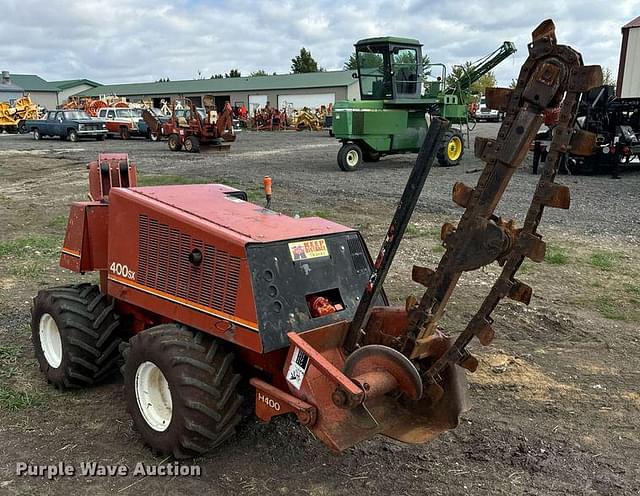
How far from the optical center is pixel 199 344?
3.38 m

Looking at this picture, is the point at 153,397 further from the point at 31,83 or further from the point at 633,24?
the point at 31,83

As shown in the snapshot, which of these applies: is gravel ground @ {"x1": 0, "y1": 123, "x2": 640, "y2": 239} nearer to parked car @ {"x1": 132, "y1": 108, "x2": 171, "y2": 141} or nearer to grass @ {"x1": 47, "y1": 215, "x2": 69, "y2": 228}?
parked car @ {"x1": 132, "y1": 108, "x2": 171, "y2": 141}

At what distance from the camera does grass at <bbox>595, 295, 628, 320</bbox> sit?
596cm

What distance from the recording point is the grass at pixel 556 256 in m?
7.82

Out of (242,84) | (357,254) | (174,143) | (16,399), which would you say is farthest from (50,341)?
(242,84)

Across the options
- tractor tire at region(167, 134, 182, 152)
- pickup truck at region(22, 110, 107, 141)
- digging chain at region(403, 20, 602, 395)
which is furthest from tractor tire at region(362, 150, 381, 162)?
pickup truck at region(22, 110, 107, 141)

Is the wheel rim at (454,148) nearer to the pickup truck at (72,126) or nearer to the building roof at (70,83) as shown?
the pickup truck at (72,126)

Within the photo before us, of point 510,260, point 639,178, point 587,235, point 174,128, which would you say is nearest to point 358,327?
point 510,260

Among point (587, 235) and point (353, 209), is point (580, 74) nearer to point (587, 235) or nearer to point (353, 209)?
point (587, 235)

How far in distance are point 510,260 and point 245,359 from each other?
1.65m

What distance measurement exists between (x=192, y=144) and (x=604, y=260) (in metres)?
18.2

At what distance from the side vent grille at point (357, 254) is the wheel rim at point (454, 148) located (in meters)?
14.7

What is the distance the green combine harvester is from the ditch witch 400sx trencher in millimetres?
13183

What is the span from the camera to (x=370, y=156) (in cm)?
1886
